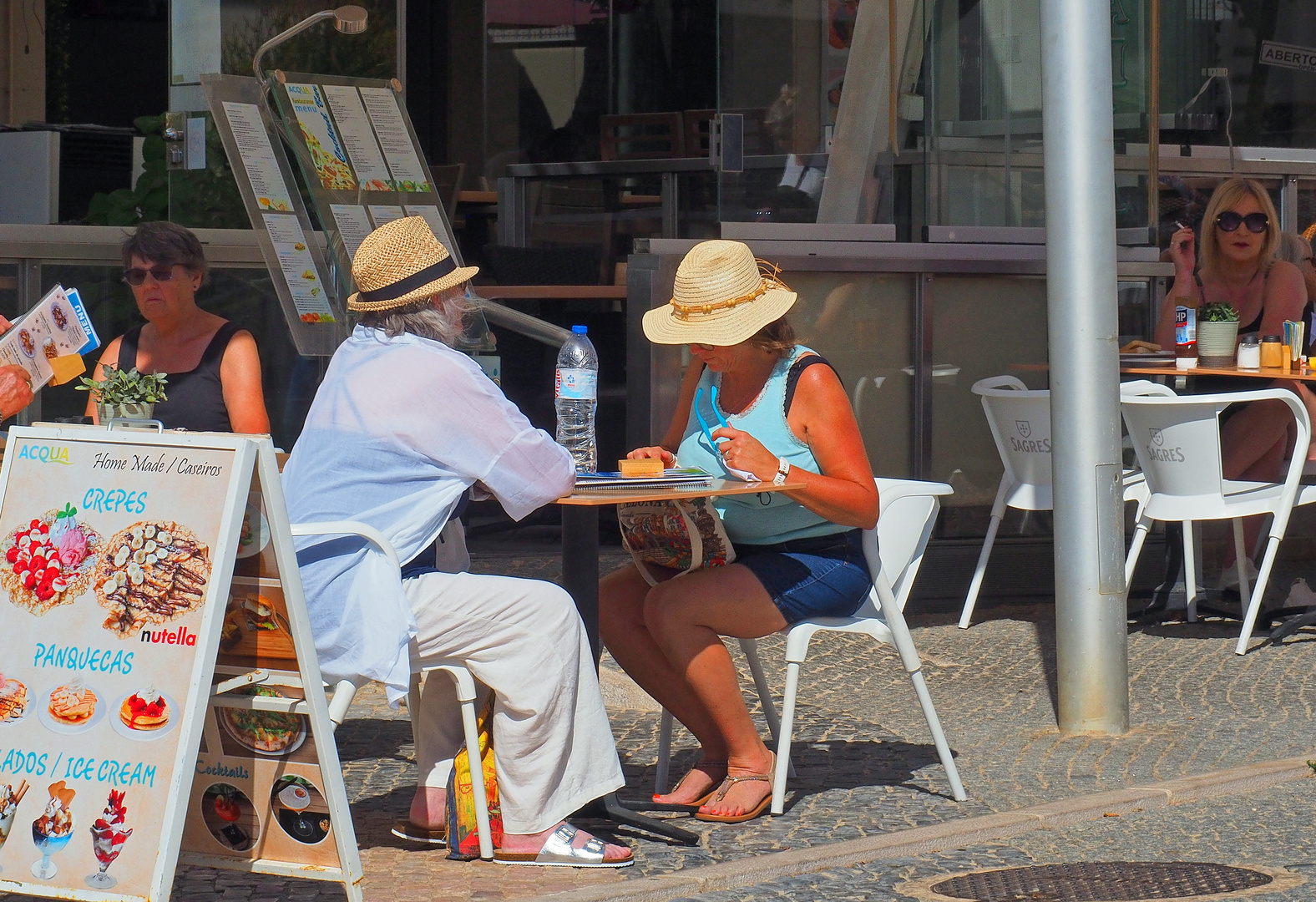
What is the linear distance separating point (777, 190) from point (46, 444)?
421cm

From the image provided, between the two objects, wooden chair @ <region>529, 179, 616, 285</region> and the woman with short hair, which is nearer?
the woman with short hair

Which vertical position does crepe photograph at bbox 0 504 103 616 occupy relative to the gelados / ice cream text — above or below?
above

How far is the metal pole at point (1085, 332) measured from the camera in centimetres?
492

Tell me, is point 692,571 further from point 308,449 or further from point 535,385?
point 535,385

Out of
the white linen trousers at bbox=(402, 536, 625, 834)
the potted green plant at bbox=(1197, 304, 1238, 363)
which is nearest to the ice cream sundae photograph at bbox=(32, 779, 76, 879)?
the white linen trousers at bbox=(402, 536, 625, 834)

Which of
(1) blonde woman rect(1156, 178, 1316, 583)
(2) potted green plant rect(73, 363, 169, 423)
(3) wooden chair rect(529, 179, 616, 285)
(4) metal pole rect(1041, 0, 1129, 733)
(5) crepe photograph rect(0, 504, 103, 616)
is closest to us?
(5) crepe photograph rect(0, 504, 103, 616)

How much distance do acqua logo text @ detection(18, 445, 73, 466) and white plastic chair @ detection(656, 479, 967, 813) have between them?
1677mm

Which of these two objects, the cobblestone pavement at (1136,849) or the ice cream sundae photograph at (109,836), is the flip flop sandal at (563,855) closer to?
the cobblestone pavement at (1136,849)

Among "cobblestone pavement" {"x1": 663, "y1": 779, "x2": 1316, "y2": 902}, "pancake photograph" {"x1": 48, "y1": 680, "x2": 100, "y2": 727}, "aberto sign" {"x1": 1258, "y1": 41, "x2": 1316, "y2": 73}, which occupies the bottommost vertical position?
"cobblestone pavement" {"x1": 663, "y1": 779, "x2": 1316, "y2": 902}

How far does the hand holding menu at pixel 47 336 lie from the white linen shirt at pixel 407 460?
3.19 feet

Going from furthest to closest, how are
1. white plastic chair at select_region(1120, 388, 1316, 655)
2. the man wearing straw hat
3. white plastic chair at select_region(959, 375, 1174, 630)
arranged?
white plastic chair at select_region(959, 375, 1174, 630) < white plastic chair at select_region(1120, 388, 1316, 655) < the man wearing straw hat

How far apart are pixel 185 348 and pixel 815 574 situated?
2074mm

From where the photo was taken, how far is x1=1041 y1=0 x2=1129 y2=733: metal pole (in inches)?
194

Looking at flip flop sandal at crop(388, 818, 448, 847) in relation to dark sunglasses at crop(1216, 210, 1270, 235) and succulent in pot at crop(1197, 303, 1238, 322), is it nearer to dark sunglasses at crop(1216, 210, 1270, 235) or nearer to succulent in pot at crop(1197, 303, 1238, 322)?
succulent in pot at crop(1197, 303, 1238, 322)
